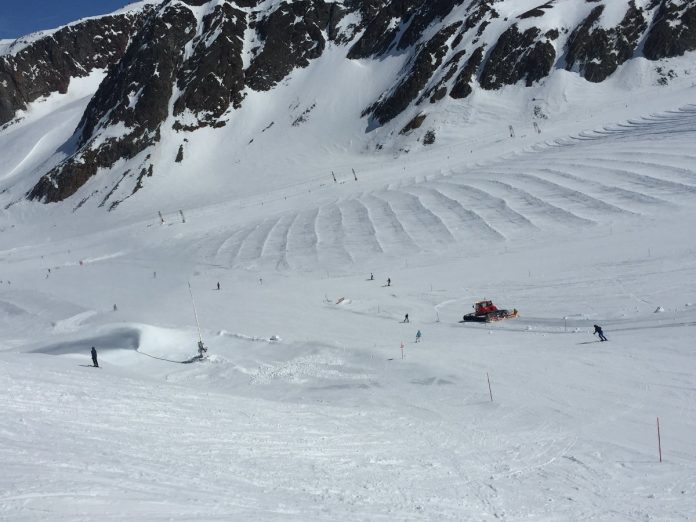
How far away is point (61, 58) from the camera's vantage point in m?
174

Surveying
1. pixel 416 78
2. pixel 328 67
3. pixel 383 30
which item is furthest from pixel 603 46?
pixel 328 67

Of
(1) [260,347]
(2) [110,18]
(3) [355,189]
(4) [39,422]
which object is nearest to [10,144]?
(2) [110,18]

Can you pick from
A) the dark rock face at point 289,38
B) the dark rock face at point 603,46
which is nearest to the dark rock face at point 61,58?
the dark rock face at point 289,38

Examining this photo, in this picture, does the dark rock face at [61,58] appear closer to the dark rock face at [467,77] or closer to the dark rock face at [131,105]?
the dark rock face at [131,105]

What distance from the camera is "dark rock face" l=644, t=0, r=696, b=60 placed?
80.6 m

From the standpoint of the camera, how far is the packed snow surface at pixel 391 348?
11.4 m

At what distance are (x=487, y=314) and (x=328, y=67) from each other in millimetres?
97707

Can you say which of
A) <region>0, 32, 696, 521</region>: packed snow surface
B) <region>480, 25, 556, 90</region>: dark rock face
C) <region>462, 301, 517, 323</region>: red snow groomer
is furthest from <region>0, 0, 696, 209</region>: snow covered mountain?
<region>462, 301, 517, 323</region>: red snow groomer

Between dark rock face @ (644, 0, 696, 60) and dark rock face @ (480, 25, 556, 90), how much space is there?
13.3 m

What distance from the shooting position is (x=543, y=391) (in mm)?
18344

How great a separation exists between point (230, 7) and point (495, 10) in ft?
193

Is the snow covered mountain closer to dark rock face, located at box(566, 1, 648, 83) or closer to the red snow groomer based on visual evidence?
dark rock face, located at box(566, 1, 648, 83)

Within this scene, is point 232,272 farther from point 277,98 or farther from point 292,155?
point 277,98

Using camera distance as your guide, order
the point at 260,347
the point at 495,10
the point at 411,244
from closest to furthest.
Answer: the point at 260,347
the point at 411,244
the point at 495,10
